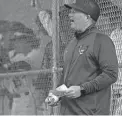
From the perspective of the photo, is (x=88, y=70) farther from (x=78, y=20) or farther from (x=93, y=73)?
(x=78, y=20)

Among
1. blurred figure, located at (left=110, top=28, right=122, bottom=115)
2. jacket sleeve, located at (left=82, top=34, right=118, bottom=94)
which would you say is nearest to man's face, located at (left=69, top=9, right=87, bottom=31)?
jacket sleeve, located at (left=82, top=34, right=118, bottom=94)

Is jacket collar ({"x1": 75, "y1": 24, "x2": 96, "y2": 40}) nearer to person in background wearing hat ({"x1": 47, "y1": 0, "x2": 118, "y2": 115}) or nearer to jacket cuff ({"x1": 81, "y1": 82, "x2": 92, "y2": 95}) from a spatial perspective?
person in background wearing hat ({"x1": 47, "y1": 0, "x2": 118, "y2": 115})

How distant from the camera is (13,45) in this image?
6.52m

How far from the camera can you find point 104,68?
3.65m

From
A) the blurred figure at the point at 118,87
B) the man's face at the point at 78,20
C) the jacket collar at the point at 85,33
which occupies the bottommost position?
the blurred figure at the point at 118,87

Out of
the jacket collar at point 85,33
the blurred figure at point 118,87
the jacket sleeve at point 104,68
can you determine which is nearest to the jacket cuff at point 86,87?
the jacket sleeve at point 104,68

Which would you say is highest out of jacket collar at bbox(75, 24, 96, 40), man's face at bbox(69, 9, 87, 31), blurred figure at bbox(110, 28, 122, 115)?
man's face at bbox(69, 9, 87, 31)

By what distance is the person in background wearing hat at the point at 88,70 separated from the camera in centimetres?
364

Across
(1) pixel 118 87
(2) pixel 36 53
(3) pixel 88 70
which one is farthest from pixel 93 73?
(2) pixel 36 53

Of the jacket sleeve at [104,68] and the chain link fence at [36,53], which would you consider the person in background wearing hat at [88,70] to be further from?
the chain link fence at [36,53]

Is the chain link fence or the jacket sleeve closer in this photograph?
the jacket sleeve

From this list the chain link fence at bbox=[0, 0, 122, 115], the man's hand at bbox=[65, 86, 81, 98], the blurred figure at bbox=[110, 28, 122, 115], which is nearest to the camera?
the man's hand at bbox=[65, 86, 81, 98]

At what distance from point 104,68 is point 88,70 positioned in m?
0.16

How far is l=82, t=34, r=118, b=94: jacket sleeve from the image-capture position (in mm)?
3619
